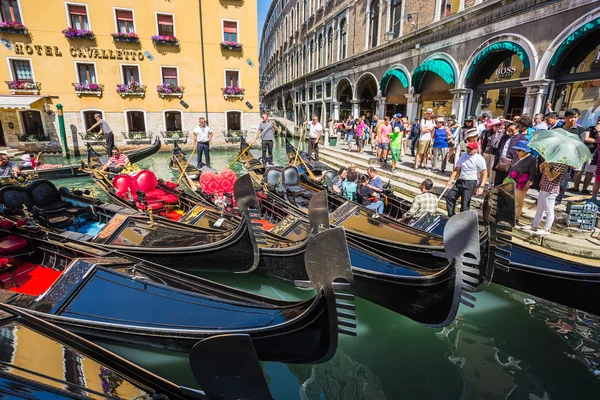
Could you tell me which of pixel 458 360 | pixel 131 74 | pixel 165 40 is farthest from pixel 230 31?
pixel 458 360

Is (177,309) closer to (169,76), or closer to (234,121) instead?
(169,76)

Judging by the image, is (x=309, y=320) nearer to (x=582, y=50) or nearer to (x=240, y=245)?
(x=240, y=245)

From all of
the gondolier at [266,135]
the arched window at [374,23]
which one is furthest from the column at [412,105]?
the gondolier at [266,135]

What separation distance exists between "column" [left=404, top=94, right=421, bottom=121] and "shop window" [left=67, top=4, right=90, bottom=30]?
911cm

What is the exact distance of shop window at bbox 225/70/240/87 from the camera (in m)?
11.3

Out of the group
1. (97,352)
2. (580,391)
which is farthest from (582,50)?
(97,352)

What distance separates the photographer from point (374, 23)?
9906mm

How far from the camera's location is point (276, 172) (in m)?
4.39

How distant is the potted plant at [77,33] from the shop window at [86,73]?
0.73 m

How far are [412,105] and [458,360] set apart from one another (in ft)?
23.3

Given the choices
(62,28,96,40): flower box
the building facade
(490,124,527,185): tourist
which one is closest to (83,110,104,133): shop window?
Answer: (62,28,96,40): flower box

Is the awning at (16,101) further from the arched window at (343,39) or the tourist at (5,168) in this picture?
the arched window at (343,39)

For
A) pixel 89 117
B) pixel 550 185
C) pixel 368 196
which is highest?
pixel 89 117

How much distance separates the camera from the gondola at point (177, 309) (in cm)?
150
